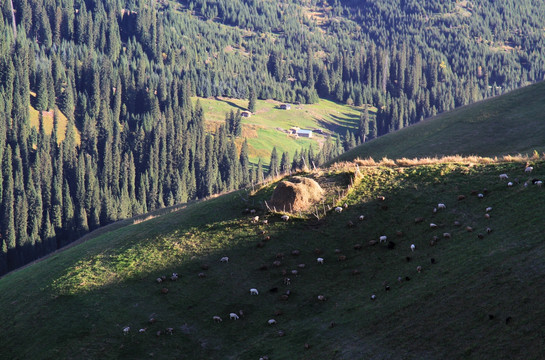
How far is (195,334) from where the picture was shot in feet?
117

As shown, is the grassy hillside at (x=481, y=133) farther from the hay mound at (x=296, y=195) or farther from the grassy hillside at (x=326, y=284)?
the hay mound at (x=296, y=195)

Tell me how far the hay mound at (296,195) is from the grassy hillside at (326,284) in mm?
1394

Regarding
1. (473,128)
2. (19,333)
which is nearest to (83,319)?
(19,333)

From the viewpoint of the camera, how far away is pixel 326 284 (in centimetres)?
3831

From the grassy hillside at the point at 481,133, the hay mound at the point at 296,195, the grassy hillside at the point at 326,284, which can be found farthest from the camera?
the grassy hillside at the point at 481,133

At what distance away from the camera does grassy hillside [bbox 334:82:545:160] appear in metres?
76.7

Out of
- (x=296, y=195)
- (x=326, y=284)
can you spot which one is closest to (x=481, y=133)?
(x=296, y=195)

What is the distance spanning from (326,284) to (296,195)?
11.9 m

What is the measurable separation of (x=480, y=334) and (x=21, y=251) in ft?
637

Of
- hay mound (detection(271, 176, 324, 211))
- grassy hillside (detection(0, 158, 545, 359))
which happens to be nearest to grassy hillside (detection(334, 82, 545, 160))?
grassy hillside (detection(0, 158, 545, 359))

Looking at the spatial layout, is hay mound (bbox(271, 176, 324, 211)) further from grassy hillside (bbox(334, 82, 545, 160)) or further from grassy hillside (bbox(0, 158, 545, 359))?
grassy hillside (bbox(334, 82, 545, 160))

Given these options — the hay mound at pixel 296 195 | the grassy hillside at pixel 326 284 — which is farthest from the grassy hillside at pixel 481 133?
the hay mound at pixel 296 195

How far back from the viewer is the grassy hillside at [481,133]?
7669 cm

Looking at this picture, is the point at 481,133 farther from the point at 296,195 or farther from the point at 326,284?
the point at 326,284
